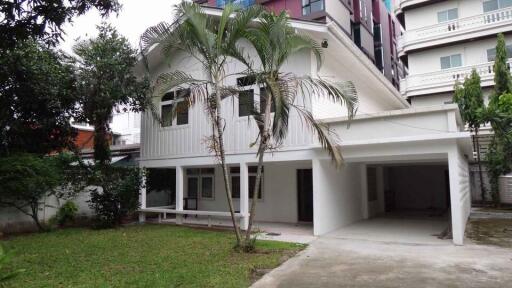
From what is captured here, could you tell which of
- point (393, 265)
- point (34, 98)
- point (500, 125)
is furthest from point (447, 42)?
point (34, 98)

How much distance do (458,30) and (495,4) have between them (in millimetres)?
2685

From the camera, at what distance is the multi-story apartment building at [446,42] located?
922 inches

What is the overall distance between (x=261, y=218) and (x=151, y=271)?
813cm

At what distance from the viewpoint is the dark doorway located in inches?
562

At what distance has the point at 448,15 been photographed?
25281mm

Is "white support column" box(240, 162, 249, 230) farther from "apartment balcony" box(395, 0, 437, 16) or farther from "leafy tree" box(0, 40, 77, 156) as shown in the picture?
"apartment balcony" box(395, 0, 437, 16)

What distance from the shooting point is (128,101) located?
43.4 feet

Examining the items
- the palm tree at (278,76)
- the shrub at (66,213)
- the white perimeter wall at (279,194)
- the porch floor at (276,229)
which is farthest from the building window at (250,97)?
the shrub at (66,213)

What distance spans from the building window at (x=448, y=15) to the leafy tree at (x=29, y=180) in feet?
81.7

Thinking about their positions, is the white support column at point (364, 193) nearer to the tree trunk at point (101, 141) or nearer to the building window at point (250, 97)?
the building window at point (250, 97)

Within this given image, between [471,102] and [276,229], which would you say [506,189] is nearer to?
[471,102]

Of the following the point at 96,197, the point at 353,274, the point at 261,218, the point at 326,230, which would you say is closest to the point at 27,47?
the point at 96,197

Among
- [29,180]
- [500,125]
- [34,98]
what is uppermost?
[34,98]

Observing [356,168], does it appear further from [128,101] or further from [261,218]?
[128,101]
